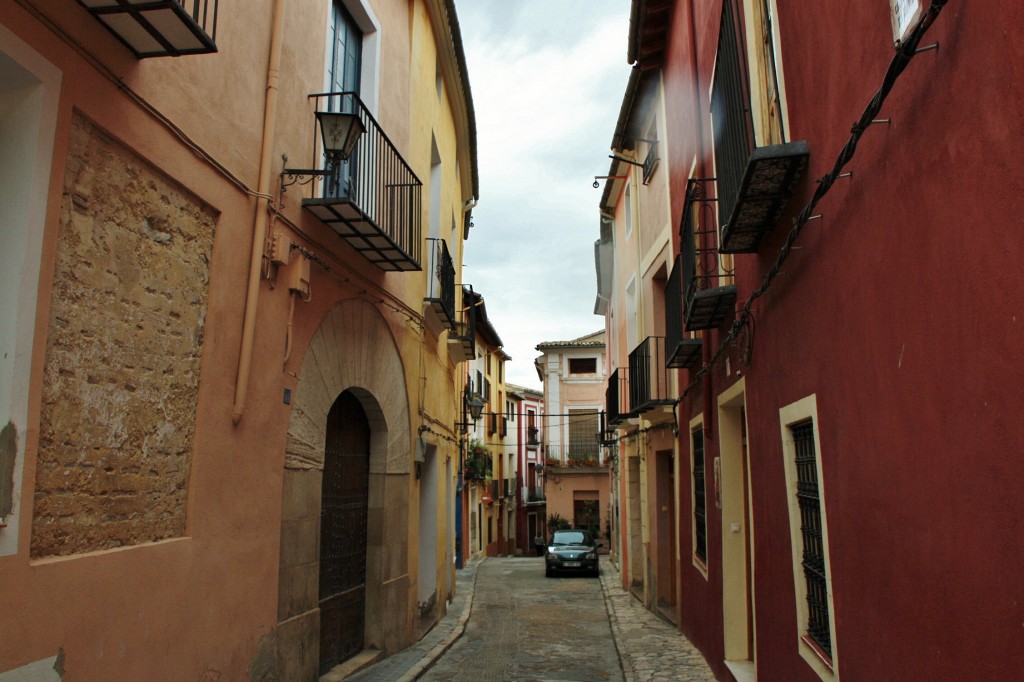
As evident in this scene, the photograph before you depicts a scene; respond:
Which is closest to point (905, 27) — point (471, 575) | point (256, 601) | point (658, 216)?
point (256, 601)

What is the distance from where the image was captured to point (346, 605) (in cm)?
799

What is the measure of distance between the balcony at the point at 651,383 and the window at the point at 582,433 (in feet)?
76.8

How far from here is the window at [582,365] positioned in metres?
37.7

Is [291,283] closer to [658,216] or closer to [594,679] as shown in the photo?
[594,679]

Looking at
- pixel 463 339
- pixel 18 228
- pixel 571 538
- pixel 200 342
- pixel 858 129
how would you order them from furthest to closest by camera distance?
pixel 571 538 → pixel 463 339 → pixel 200 342 → pixel 18 228 → pixel 858 129

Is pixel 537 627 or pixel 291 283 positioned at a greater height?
pixel 291 283

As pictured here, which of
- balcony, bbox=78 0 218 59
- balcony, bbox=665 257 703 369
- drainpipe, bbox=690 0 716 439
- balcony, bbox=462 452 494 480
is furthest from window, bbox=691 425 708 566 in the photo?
balcony, bbox=462 452 494 480

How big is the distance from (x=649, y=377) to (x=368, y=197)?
5609 millimetres

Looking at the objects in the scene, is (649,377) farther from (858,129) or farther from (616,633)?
(858,129)

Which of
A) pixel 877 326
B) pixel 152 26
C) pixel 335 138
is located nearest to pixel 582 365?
pixel 335 138

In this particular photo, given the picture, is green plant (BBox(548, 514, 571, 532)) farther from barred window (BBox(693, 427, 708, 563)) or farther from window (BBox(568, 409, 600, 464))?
barred window (BBox(693, 427, 708, 563))

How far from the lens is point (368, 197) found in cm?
773

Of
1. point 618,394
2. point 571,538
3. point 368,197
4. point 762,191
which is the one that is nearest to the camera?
point 762,191

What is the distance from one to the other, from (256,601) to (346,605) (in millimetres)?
2490
